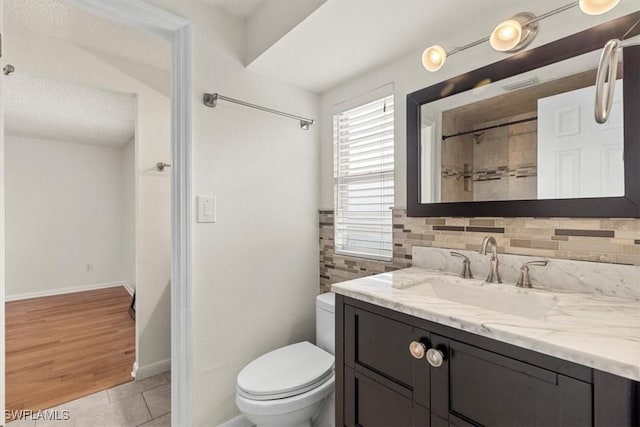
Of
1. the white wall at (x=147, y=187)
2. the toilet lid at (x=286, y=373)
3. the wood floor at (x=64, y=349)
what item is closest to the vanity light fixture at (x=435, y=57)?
the toilet lid at (x=286, y=373)

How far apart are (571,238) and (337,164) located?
1216 millimetres

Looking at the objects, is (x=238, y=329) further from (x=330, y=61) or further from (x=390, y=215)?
(x=330, y=61)

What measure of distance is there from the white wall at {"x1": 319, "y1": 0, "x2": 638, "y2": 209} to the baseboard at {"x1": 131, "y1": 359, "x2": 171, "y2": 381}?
1.73m

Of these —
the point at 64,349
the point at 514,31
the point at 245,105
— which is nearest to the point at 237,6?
the point at 245,105

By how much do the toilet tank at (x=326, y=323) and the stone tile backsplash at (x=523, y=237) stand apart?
25 cm

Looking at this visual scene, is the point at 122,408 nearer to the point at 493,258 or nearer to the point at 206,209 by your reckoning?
the point at 206,209

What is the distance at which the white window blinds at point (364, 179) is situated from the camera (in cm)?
162

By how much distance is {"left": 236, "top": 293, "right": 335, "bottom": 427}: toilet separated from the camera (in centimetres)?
124

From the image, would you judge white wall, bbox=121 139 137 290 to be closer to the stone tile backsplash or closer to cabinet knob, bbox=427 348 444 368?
the stone tile backsplash

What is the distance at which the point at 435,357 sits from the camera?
0.80 metres

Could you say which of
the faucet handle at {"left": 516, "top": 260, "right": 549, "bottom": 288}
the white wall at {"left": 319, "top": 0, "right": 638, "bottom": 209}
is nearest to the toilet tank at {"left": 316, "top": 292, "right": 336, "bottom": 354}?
the white wall at {"left": 319, "top": 0, "right": 638, "bottom": 209}

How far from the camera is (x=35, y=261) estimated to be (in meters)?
4.16

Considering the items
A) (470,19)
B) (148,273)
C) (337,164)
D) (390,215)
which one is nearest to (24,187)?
(148,273)

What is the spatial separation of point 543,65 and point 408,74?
58 centimetres
